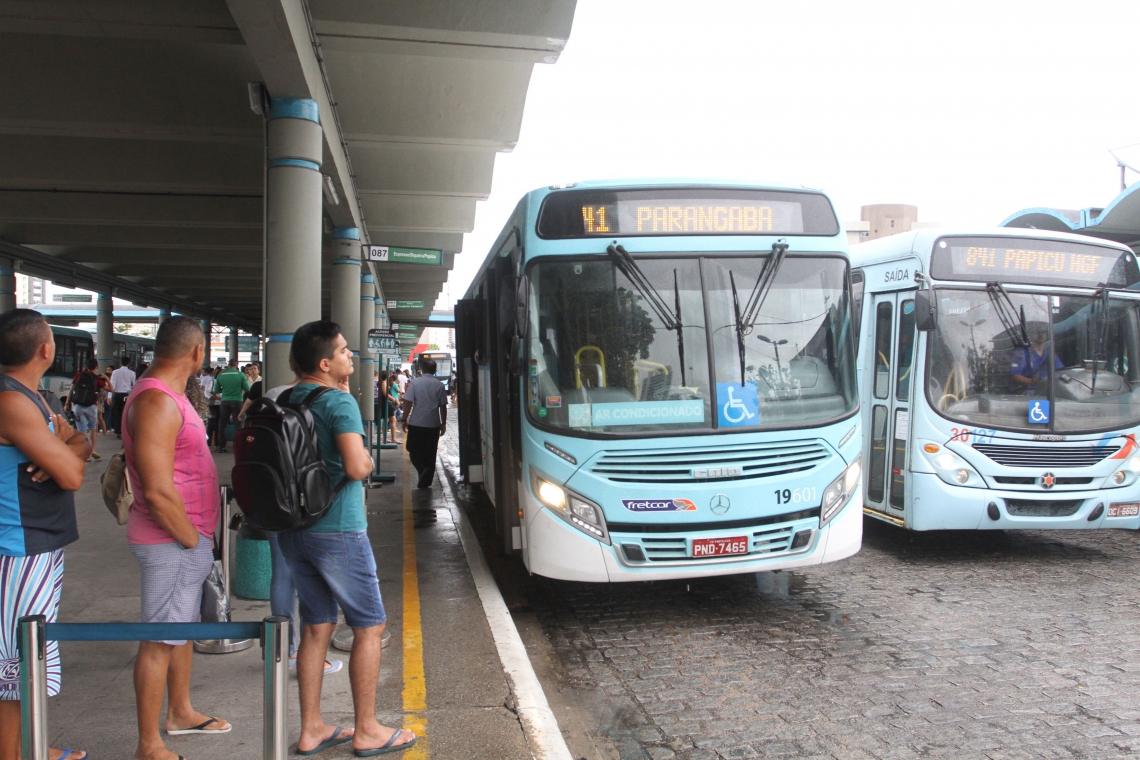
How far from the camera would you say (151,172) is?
43.6 ft

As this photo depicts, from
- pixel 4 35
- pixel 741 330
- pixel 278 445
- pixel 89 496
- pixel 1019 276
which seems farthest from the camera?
pixel 89 496

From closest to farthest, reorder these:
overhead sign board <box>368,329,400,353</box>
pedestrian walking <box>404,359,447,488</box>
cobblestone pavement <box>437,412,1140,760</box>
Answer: cobblestone pavement <box>437,412,1140,760</box> → pedestrian walking <box>404,359,447,488</box> → overhead sign board <box>368,329,400,353</box>

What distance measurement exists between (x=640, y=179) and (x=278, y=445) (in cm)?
366

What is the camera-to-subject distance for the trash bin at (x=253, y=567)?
600 centimetres

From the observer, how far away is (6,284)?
2206cm

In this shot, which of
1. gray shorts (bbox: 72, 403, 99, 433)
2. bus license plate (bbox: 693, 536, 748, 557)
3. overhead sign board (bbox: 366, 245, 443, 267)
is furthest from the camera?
gray shorts (bbox: 72, 403, 99, 433)

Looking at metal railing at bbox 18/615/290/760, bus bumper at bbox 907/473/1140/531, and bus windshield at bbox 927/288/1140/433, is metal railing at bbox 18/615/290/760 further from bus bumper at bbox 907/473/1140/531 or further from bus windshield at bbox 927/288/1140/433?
bus windshield at bbox 927/288/1140/433

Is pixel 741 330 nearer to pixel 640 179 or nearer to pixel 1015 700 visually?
pixel 640 179

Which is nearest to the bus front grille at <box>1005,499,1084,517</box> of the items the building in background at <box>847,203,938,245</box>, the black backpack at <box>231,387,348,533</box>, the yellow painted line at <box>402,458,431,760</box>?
the yellow painted line at <box>402,458,431,760</box>

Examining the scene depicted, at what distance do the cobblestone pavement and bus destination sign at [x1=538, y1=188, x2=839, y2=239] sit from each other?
2810 millimetres

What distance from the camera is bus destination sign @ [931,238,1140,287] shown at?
301 inches

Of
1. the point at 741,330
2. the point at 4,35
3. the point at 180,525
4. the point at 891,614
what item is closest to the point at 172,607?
the point at 180,525

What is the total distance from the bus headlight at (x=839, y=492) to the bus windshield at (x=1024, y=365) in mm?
2041

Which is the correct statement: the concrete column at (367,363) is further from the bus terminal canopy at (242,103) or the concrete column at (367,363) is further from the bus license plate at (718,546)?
the bus license plate at (718,546)
